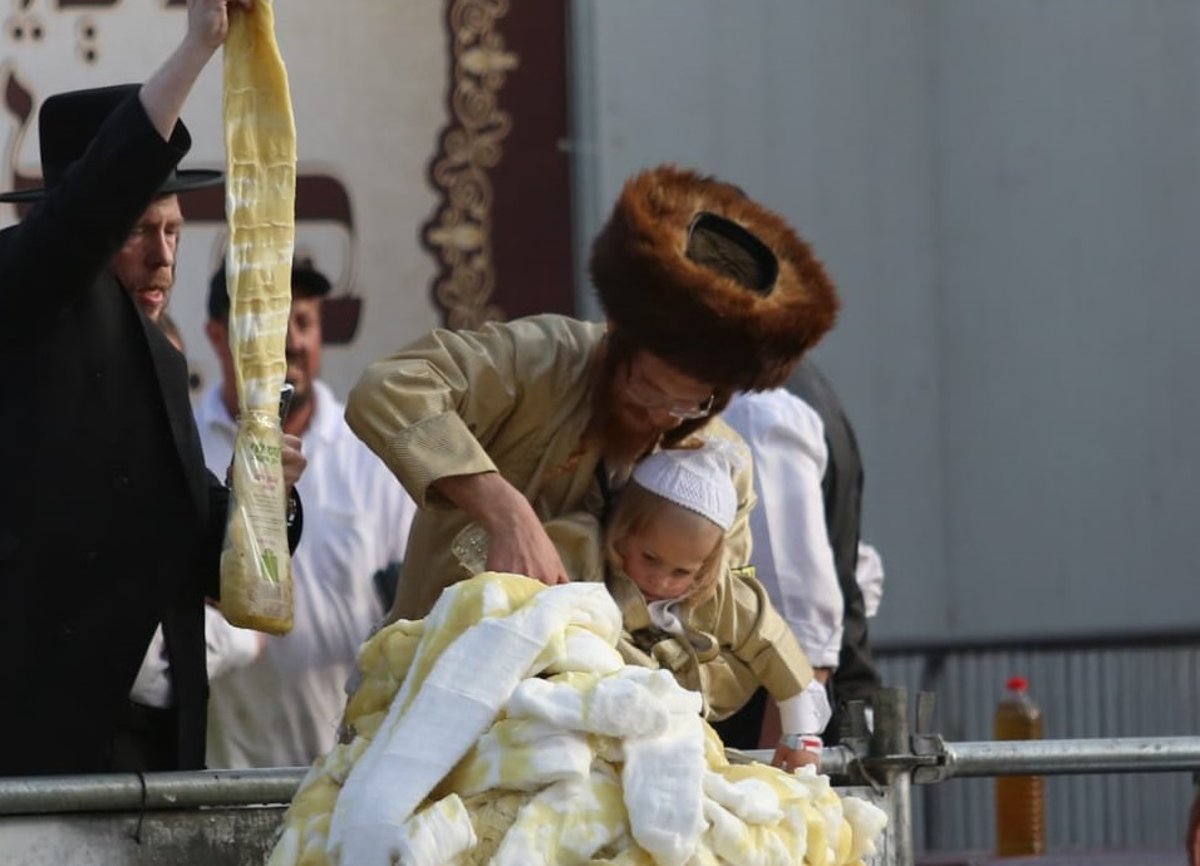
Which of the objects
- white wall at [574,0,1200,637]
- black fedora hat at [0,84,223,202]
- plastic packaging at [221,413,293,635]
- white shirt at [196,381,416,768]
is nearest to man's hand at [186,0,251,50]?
black fedora hat at [0,84,223,202]

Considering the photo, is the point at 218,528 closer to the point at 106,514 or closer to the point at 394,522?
the point at 106,514

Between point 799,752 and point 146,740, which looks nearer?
point 799,752

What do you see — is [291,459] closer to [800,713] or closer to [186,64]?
[186,64]

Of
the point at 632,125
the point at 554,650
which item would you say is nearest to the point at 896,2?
the point at 632,125

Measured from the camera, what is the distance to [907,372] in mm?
8875

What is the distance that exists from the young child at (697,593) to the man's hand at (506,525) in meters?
0.26

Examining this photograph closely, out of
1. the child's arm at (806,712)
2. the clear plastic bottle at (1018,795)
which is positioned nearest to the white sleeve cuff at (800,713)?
the child's arm at (806,712)

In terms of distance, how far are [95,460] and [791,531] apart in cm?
164

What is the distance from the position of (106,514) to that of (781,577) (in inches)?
62.9

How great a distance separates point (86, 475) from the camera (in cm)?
385

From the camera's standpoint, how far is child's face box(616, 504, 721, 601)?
409 cm

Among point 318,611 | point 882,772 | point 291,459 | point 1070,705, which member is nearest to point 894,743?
point 882,772

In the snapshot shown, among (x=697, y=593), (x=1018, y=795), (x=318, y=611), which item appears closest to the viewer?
(x=697, y=593)

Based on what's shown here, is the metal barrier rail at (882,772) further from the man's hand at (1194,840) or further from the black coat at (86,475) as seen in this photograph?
the man's hand at (1194,840)
